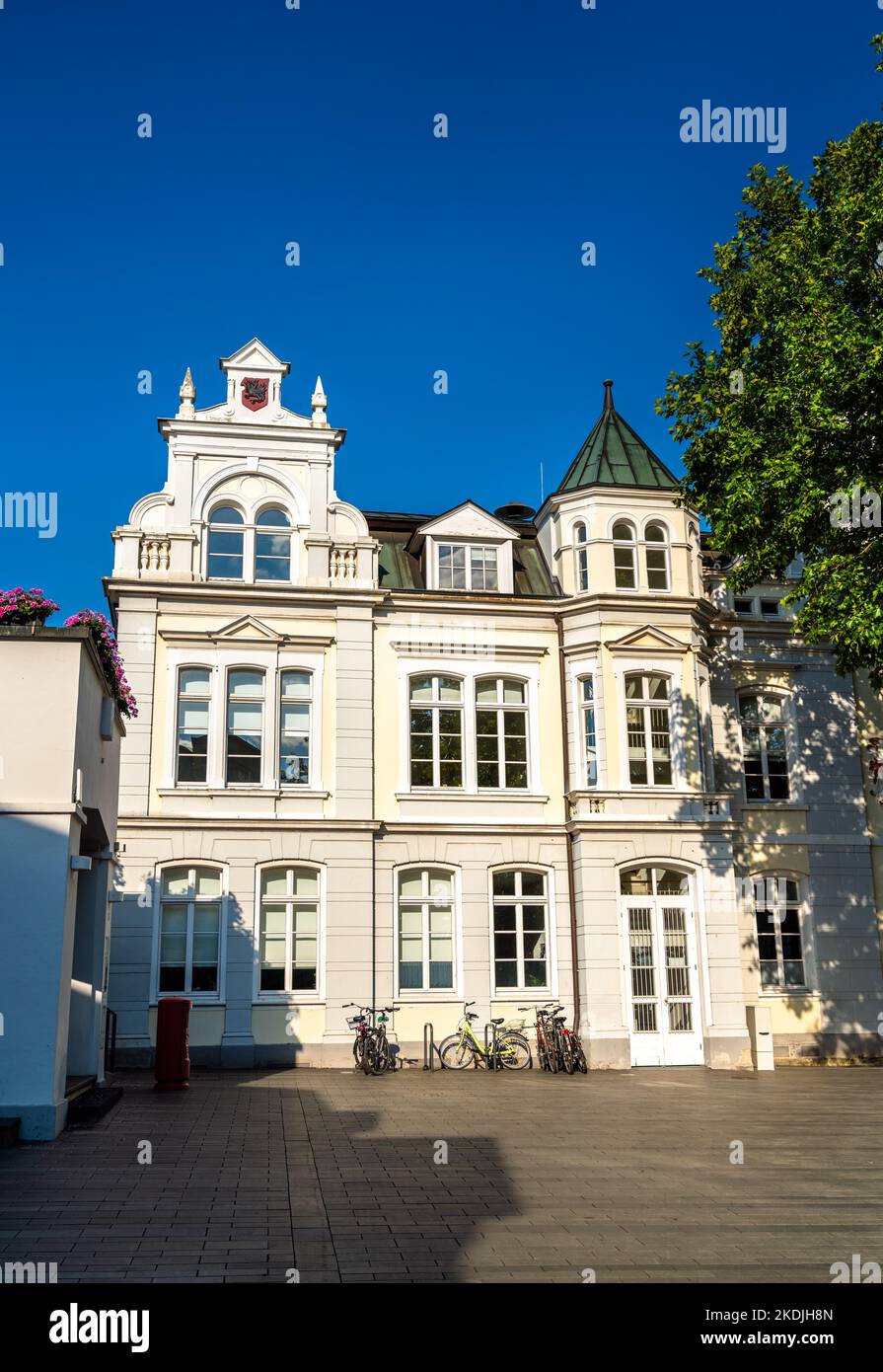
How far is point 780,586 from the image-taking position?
26438 mm

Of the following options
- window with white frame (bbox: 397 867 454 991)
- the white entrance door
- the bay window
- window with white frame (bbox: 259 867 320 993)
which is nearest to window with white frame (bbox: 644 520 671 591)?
the bay window

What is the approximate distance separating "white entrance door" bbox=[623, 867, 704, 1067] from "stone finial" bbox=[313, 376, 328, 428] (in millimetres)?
11019

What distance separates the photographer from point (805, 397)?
1792cm

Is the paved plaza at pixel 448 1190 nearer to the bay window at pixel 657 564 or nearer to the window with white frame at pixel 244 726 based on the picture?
the window with white frame at pixel 244 726

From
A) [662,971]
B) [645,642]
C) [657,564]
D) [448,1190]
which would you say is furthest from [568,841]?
[448,1190]

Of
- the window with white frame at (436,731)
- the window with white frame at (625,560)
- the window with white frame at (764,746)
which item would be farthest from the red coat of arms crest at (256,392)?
the window with white frame at (764,746)

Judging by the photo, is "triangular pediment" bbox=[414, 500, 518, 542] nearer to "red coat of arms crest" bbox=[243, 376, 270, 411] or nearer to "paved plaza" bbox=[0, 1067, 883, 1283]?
"red coat of arms crest" bbox=[243, 376, 270, 411]

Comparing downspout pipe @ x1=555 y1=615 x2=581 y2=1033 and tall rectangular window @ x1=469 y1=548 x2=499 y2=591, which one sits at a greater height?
tall rectangular window @ x1=469 y1=548 x2=499 y2=591

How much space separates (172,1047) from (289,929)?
179 inches

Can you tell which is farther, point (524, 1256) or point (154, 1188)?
point (154, 1188)

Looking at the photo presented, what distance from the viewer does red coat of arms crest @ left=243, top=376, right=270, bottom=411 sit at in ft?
79.6

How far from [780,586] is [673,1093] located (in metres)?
12.6
